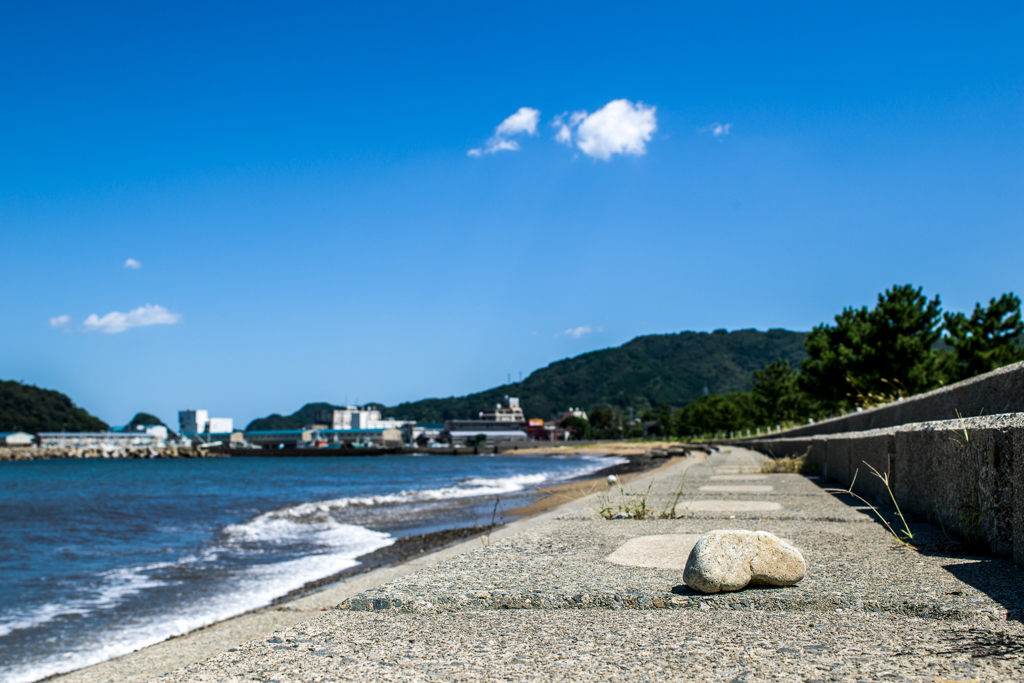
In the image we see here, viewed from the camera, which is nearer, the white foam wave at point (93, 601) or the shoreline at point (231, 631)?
the shoreline at point (231, 631)

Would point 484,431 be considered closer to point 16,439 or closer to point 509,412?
point 509,412

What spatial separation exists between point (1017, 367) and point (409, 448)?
113 meters

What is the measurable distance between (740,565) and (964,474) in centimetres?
185

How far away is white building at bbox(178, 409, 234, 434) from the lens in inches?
6009

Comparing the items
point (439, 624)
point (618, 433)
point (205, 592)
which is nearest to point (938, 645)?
point (439, 624)

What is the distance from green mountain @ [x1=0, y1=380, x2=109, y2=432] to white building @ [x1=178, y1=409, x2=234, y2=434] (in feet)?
61.0

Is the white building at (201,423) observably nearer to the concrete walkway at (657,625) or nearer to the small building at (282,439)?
the small building at (282,439)

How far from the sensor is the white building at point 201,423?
153 m

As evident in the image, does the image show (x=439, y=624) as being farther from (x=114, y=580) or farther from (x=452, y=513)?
(x=452, y=513)

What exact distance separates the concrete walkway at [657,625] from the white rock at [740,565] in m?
0.08

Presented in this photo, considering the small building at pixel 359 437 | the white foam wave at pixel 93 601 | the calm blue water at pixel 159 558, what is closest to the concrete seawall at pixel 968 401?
the calm blue water at pixel 159 558

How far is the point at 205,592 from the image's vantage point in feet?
31.8

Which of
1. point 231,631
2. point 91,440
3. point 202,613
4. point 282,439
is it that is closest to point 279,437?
point 282,439

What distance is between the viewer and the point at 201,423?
6078 inches
